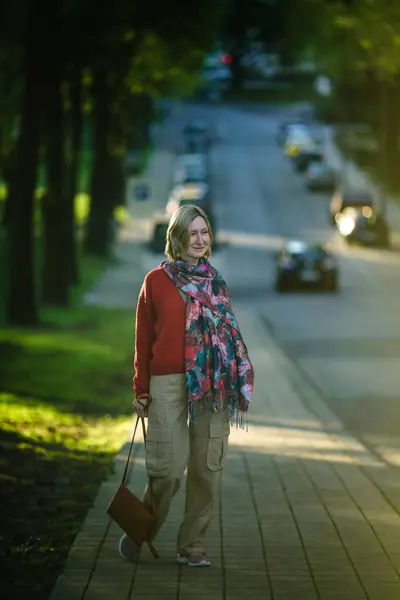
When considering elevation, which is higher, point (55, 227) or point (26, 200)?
point (26, 200)

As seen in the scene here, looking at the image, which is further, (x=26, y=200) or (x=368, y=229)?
(x=368, y=229)

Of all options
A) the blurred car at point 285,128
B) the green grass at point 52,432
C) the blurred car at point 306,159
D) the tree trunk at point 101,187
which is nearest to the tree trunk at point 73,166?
the tree trunk at point 101,187

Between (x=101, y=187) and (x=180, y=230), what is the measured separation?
42599 millimetres

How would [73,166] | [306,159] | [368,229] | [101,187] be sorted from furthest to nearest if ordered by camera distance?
[306,159]
[368,229]
[101,187]
[73,166]

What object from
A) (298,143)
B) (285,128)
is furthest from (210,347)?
(285,128)

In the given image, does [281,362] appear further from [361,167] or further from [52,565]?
[361,167]

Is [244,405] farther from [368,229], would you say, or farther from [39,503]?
[368,229]

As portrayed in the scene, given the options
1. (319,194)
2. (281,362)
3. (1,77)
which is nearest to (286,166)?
(319,194)

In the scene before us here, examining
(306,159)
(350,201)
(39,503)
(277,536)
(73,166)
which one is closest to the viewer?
(277,536)

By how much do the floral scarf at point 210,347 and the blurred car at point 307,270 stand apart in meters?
35.7

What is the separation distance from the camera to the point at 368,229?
61.1 meters

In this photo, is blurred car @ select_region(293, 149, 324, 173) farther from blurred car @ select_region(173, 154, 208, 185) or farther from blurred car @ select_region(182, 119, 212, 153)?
blurred car @ select_region(182, 119, 212, 153)

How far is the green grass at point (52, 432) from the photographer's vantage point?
9.13m

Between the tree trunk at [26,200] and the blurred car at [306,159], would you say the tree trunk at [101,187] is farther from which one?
the blurred car at [306,159]
